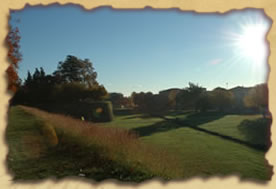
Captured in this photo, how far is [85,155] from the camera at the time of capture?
4.19 meters

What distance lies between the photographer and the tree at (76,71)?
491 cm

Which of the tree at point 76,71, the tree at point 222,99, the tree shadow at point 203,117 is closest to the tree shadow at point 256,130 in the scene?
the tree shadow at point 203,117

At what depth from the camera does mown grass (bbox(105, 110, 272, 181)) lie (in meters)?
4.97

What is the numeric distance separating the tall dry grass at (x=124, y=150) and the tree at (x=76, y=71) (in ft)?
4.79

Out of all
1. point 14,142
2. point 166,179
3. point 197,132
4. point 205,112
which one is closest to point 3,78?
point 14,142

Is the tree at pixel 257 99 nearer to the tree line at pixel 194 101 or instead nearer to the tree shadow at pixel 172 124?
the tree line at pixel 194 101

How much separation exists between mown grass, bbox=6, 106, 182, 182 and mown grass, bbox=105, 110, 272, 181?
1.38 m

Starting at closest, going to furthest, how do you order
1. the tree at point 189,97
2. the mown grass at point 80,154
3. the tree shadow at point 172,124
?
the mown grass at point 80,154 → the tree at point 189,97 → the tree shadow at point 172,124

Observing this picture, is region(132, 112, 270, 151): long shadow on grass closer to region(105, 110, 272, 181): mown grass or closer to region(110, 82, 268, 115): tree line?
region(105, 110, 272, 181): mown grass

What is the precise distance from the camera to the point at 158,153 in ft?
13.8

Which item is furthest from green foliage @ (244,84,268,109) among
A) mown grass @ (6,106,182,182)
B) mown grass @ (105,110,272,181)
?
mown grass @ (6,106,182,182)

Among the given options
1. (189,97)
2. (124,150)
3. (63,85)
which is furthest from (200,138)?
(63,85)

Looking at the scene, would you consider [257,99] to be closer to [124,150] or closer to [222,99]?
[222,99]

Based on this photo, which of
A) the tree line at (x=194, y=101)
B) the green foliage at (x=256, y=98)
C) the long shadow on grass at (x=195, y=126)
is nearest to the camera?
the green foliage at (x=256, y=98)
